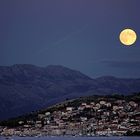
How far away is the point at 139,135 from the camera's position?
653ft
